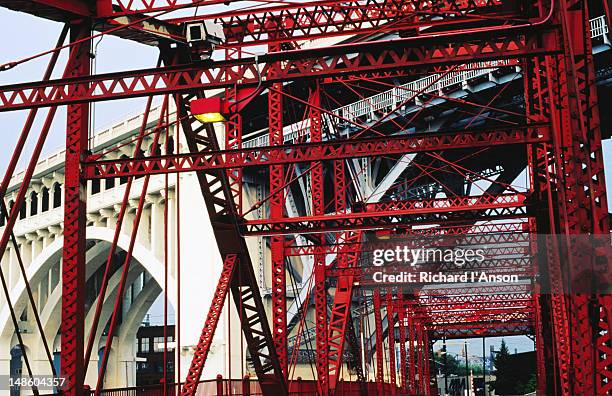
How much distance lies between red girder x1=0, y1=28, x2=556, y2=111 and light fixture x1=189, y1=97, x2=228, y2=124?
0.29 m

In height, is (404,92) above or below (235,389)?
above

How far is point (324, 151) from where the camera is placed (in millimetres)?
19938

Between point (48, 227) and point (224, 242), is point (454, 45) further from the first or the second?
point (48, 227)

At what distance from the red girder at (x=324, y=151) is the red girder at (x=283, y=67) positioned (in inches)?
92.6

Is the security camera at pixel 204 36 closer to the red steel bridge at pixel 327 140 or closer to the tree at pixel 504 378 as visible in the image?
the red steel bridge at pixel 327 140

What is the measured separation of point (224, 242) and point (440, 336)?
78.8 meters

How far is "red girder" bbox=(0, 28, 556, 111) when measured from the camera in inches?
589

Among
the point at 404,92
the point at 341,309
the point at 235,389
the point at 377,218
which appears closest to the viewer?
the point at 377,218

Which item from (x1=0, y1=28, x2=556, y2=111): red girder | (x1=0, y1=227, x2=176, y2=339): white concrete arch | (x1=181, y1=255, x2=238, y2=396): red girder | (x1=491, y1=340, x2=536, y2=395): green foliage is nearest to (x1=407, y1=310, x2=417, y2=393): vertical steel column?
(x1=0, y1=227, x2=176, y2=339): white concrete arch

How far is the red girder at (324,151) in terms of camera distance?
1909cm

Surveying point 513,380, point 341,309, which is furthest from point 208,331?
point 513,380

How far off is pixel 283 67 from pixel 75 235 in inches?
192

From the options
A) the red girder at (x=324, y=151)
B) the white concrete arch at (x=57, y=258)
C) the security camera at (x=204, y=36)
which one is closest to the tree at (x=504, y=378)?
the white concrete arch at (x=57, y=258)

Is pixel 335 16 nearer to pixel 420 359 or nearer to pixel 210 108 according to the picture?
pixel 210 108
